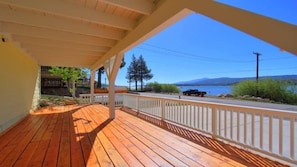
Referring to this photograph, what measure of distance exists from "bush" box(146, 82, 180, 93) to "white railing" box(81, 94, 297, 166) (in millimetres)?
19377

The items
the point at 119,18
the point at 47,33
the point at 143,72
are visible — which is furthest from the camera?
the point at 143,72

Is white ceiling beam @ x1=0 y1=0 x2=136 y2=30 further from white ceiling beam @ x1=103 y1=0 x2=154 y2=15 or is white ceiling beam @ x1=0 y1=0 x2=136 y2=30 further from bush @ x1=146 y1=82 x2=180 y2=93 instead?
bush @ x1=146 y1=82 x2=180 y2=93

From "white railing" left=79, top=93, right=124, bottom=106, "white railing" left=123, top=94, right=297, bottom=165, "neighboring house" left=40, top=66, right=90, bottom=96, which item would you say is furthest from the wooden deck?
"neighboring house" left=40, top=66, right=90, bottom=96

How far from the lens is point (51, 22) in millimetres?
3113

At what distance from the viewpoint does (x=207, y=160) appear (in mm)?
2377

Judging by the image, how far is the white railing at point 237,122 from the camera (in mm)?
2330

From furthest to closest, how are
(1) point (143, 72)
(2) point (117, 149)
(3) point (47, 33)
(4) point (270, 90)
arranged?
1. (1) point (143, 72)
2. (4) point (270, 90)
3. (3) point (47, 33)
4. (2) point (117, 149)

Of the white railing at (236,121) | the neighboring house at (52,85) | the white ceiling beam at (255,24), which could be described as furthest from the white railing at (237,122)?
the neighboring house at (52,85)

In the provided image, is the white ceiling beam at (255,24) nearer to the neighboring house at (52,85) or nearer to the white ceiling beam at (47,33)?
the white ceiling beam at (47,33)

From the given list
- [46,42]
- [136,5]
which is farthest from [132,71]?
[136,5]

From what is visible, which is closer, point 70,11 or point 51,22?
point 70,11

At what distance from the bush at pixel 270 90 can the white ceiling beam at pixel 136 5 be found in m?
14.6

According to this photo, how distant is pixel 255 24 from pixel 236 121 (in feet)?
13.8

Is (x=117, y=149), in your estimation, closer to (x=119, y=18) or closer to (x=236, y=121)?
(x=119, y=18)
